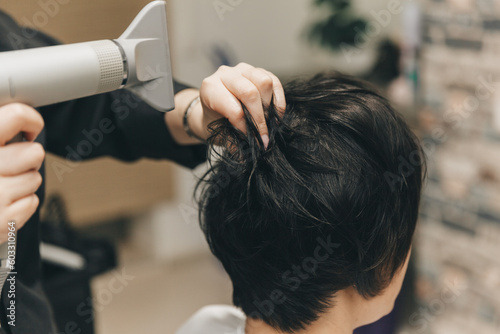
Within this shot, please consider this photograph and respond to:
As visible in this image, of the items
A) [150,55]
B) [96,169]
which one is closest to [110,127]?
[150,55]

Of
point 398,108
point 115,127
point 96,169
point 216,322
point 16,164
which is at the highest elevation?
point 16,164

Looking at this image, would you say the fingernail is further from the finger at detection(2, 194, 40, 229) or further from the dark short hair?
the finger at detection(2, 194, 40, 229)

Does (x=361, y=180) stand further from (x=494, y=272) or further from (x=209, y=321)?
(x=494, y=272)

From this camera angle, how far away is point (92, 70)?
0.67 m

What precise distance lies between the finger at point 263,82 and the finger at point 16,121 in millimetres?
323

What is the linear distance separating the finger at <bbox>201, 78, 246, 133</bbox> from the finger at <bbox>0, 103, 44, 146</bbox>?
27cm

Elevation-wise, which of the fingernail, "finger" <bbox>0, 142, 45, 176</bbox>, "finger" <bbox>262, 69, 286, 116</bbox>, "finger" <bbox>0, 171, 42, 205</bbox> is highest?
"finger" <bbox>0, 142, 45, 176</bbox>

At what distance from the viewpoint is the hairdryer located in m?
0.61

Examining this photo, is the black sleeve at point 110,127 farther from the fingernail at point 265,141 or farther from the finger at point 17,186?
the finger at point 17,186

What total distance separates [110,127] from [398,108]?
2.75ft

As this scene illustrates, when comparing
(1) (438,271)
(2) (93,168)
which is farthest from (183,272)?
(1) (438,271)

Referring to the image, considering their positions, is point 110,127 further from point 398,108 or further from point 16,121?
point 398,108

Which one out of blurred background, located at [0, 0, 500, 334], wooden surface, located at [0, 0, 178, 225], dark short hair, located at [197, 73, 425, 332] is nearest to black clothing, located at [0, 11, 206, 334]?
dark short hair, located at [197, 73, 425, 332]

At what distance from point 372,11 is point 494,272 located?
1367mm
